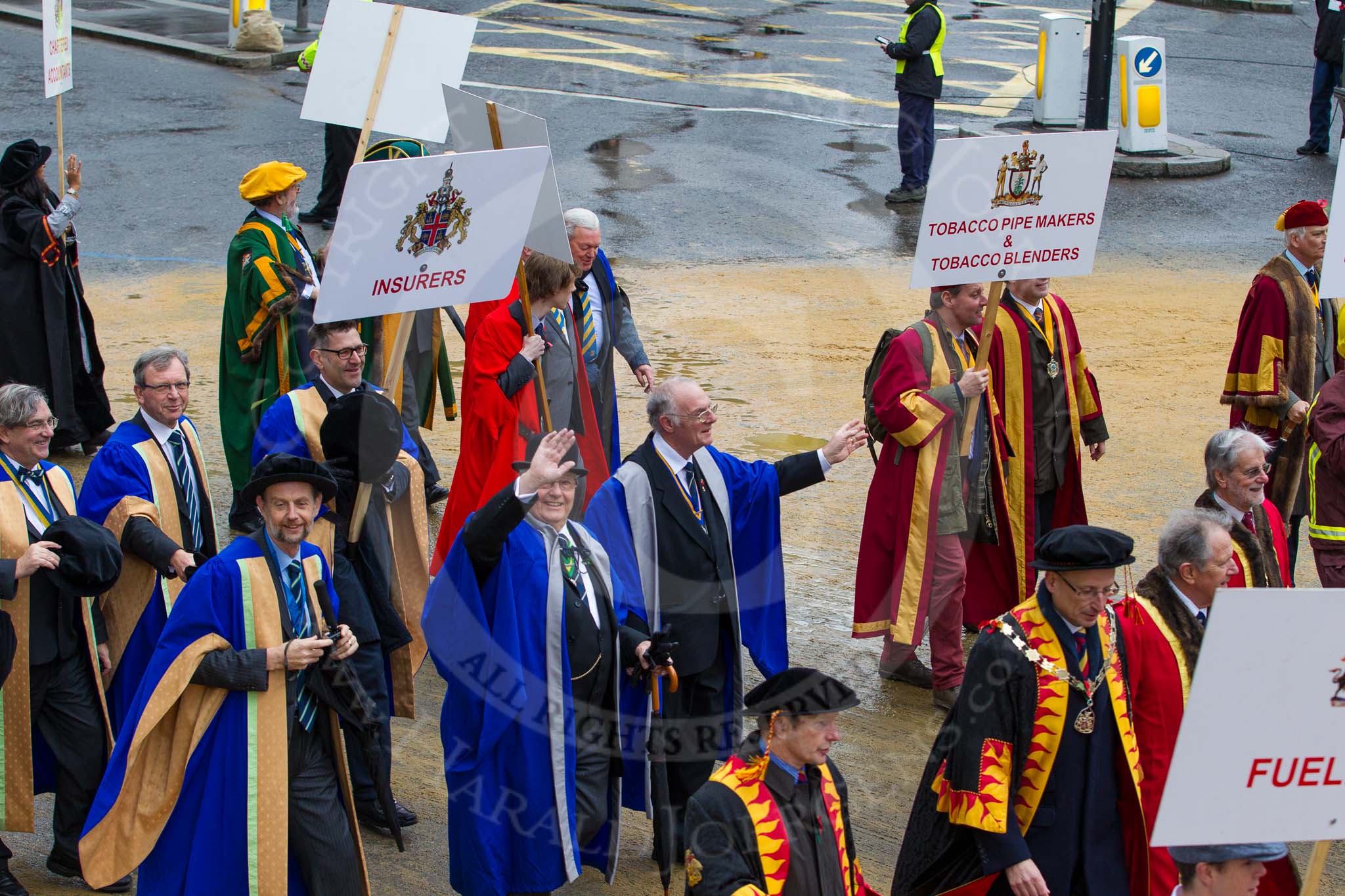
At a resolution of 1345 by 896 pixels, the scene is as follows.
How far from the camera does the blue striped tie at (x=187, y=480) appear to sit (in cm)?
609

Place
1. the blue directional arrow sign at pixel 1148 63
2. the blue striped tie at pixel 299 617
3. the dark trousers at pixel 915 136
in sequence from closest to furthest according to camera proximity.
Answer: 1. the blue striped tie at pixel 299 617
2. the dark trousers at pixel 915 136
3. the blue directional arrow sign at pixel 1148 63

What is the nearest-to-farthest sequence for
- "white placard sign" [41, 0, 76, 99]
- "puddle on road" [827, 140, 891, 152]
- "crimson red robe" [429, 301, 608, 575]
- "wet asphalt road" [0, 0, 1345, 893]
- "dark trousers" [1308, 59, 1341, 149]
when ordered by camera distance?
"crimson red robe" [429, 301, 608, 575]
"wet asphalt road" [0, 0, 1345, 893]
"white placard sign" [41, 0, 76, 99]
"dark trousers" [1308, 59, 1341, 149]
"puddle on road" [827, 140, 891, 152]

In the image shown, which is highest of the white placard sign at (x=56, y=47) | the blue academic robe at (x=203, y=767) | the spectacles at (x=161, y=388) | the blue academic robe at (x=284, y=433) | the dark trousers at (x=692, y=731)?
the white placard sign at (x=56, y=47)

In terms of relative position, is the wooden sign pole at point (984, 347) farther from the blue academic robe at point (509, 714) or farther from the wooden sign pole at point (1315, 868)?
the wooden sign pole at point (1315, 868)

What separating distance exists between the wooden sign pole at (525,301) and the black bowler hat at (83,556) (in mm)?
1925

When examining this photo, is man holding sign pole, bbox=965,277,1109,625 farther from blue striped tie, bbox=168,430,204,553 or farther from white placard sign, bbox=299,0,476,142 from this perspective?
blue striped tie, bbox=168,430,204,553

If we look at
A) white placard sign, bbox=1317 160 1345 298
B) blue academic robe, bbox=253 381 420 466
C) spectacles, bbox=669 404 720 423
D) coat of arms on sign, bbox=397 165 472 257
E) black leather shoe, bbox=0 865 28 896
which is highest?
coat of arms on sign, bbox=397 165 472 257

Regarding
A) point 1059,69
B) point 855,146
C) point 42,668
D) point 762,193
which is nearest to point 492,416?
point 42,668

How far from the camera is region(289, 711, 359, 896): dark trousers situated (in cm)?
499

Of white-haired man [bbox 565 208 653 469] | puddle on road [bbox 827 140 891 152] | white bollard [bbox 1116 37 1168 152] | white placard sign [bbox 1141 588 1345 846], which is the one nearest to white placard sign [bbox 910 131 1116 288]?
white-haired man [bbox 565 208 653 469]

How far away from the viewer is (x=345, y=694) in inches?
A: 199

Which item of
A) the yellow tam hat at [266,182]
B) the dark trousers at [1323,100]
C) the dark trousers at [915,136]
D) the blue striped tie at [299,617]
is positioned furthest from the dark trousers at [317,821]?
the dark trousers at [1323,100]

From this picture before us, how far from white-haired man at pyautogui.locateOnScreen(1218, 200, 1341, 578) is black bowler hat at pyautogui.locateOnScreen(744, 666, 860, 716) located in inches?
159

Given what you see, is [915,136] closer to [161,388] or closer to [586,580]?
[161,388]
